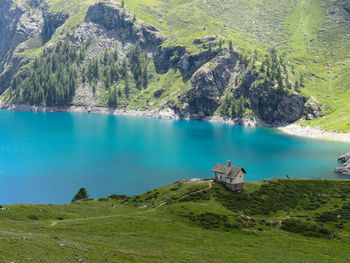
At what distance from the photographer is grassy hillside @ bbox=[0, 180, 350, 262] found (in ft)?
136

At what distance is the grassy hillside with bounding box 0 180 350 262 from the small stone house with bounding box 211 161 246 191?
2.93 m

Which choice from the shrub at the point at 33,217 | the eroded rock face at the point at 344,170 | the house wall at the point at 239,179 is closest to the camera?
the shrub at the point at 33,217

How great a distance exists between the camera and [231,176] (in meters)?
90.0

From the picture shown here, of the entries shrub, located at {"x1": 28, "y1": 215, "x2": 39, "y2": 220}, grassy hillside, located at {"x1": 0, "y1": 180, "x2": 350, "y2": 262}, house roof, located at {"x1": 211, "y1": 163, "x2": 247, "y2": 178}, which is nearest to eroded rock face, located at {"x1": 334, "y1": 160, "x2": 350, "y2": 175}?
grassy hillside, located at {"x1": 0, "y1": 180, "x2": 350, "y2": 262}

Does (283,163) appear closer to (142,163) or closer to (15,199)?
(142,163)

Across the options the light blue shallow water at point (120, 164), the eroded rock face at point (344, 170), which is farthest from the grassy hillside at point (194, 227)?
the eroded rock face at point (344, 170)

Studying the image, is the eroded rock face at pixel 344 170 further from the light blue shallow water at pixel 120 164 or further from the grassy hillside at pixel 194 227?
the grassy hillside at pixel 194 227

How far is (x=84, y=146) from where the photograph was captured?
183 m

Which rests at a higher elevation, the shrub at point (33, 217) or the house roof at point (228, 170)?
the house roof at point (228, 170)

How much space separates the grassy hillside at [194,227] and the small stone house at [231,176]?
2926mm

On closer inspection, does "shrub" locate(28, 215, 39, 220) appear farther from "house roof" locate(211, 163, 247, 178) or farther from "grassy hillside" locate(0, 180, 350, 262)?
"house roof" locate(211, 163, 247, 178)

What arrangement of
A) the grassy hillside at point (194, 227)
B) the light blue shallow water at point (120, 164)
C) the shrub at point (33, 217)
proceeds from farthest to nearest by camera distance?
1. the light blue shallow water at point (120, 164)
2. the shrub at point (33, 217)
3. the grassy hillside at point (194, 227)

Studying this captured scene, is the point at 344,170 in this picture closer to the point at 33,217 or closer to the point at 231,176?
the point at 231,176

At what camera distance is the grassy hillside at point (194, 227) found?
136ft
